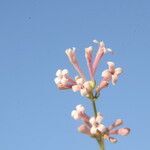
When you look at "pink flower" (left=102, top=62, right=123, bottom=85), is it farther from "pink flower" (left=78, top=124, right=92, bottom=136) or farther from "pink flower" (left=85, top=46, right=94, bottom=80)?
"pink flower" (left=78, top=124, right=92, bottom=136)

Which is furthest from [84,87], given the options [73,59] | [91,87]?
[73,59]

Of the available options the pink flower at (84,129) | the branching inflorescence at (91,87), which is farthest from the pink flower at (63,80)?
the pink flower at (84,129)

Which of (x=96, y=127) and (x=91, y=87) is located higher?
(x=91, y=87)

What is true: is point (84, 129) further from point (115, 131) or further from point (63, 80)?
point (63, 80)

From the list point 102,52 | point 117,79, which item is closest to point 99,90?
point 117,79

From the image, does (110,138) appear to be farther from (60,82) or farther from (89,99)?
(60,82)

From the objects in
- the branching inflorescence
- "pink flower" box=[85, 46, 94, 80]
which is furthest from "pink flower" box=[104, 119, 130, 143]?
"pink flower" box=[85, 46, 94, 80]

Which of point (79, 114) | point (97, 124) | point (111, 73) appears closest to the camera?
point (97, 124)

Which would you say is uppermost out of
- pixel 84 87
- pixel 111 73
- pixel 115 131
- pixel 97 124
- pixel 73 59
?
pixel 73 59
